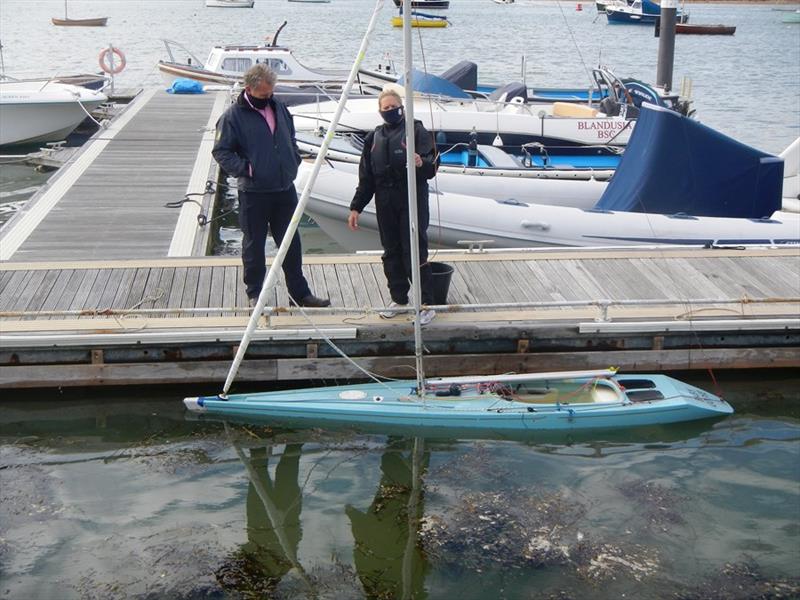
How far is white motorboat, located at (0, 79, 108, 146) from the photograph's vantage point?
18.3 meters

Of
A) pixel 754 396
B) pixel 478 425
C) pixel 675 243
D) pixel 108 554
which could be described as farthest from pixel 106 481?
pixel 675 243

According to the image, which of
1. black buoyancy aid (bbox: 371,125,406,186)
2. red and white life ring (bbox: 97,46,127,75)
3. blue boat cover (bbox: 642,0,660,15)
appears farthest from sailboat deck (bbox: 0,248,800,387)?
blue boat cover (bbox: 642,0,660,15)

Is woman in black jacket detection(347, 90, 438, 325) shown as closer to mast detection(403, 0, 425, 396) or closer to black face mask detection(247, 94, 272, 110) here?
mast detection(403, 0, 425, 396)

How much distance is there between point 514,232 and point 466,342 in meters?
3.83

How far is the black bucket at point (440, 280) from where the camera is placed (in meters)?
7.73

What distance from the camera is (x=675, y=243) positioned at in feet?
35.9

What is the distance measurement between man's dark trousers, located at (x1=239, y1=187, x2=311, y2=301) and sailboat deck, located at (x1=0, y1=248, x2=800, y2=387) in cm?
25

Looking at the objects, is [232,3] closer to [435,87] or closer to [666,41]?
[666,41]

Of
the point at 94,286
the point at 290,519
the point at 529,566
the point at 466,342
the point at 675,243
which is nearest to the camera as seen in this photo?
the point at 529,566

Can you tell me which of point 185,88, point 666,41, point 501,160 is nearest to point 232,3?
point 185,88

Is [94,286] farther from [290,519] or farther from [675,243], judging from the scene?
[675,243]

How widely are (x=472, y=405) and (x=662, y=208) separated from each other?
5263mm

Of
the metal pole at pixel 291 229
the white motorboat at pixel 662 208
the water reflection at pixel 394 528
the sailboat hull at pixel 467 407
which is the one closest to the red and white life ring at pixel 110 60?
the white motorboat at pixel 662 208

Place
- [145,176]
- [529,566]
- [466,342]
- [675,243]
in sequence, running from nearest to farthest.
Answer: [529,566]
[466,342]
[675,243]
[145,176]
